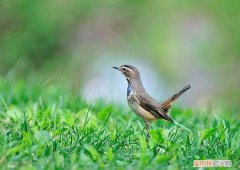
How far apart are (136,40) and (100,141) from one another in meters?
10.3

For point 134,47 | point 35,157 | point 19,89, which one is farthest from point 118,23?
point 35,157

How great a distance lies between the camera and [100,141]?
19.2 ft

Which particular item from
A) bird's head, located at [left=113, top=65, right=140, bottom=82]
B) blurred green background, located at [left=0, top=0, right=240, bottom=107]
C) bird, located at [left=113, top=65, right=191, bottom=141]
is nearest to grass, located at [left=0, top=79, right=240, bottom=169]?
bird, located at [left=113, top=65, right=191, bottom=141]

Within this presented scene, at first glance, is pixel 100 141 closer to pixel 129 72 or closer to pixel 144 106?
pixel 144 106

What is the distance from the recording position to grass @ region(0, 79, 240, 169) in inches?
210

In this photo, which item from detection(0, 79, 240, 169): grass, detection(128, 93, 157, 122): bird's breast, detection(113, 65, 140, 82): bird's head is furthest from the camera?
detection(113, 65, 140, 82): bird's head

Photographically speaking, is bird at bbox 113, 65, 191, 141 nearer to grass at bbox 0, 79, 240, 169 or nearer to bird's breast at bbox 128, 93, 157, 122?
bird's breast at bbox 128, 93, 157, 122

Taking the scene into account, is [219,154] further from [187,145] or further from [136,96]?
[136,96]

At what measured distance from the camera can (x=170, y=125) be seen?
746 centimetres

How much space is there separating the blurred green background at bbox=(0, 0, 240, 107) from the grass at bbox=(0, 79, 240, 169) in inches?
290

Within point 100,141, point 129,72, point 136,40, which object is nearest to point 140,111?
point 129,72

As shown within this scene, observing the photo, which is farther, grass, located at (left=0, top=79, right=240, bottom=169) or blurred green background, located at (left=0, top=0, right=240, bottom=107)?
blurred green background, located at (left=0, top=0, right=240, bottom=107)

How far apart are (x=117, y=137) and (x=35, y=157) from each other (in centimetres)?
88

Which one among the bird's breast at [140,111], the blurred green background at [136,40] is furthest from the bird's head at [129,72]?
the blurred green background at [136,40]
